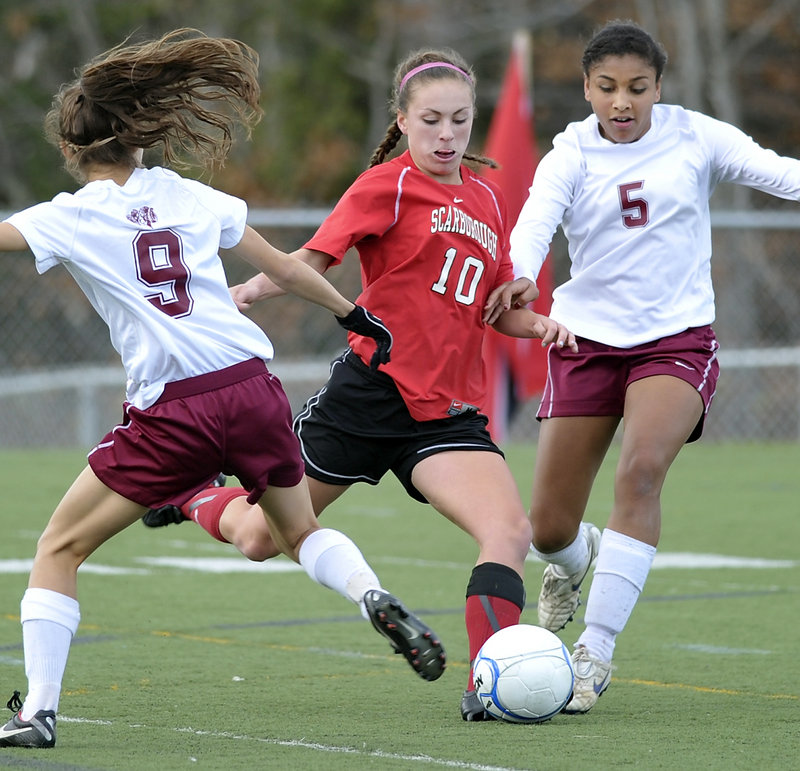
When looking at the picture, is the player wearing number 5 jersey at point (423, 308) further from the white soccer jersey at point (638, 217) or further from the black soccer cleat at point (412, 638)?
the black soccer cleat at point (412, 638)

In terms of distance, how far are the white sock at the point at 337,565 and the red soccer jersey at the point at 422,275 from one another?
0.57m

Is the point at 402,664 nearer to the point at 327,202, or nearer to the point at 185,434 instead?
the point at 185,434

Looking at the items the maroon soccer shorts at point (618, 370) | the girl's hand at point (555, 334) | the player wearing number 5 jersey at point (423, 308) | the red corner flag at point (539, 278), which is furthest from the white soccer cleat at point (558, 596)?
the red corner flag at point (539, 278)

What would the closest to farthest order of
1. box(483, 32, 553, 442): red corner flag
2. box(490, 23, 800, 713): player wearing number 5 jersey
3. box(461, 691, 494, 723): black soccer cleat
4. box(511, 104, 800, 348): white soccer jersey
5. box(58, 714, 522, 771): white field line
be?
box(58, 714, 522, 771): white field line < box(461, 691, 494, 723): black soccer cleat < box(490, 23, 800, 713): player wearing number 5 jersey < box(511, 104, 800, 348): white soccer jersey < box(483, 32, 553, 442): red corner flag

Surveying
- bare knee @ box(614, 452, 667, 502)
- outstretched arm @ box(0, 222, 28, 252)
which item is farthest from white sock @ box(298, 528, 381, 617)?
outstretched arm @ box(0, 222, 28, 252)

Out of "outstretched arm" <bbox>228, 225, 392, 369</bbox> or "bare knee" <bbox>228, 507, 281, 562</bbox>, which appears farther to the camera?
"bare knee" <bbox>228, 507, 281, 562</bbox>

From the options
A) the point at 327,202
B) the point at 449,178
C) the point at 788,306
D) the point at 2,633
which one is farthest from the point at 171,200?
the point at 327,202

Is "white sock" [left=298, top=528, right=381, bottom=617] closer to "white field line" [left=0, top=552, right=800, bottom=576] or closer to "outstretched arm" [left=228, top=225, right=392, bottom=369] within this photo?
"outstretched arm" [left=228, top=225, right=392, bottom=369]

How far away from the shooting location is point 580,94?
27.9 metres

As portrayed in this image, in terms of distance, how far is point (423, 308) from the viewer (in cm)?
492

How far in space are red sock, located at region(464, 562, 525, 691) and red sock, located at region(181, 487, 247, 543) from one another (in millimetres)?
1160

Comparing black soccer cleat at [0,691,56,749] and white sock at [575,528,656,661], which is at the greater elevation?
white sock at [575,528,656,661]

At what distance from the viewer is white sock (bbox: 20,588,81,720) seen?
13.6ft

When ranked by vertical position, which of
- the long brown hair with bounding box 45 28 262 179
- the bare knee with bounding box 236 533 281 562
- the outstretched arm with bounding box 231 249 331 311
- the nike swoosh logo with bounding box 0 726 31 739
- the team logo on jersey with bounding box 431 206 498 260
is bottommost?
the nike swoosh logo with bounding box 0 726 31 739
